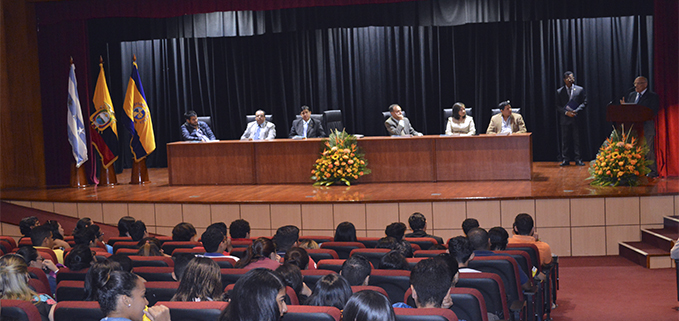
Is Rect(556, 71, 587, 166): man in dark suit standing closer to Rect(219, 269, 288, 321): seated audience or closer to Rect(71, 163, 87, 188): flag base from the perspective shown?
Rect(71, 163, 87, 188): flag base

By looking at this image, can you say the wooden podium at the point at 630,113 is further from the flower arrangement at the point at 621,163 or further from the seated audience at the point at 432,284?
the seated audience at the point at 432,284

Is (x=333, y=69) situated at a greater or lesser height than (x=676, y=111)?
greater

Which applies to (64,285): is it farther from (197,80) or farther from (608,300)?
(197,80)

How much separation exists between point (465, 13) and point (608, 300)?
19.6 ft

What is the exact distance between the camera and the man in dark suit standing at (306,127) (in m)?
9.80

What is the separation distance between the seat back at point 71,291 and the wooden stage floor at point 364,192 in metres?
4.15

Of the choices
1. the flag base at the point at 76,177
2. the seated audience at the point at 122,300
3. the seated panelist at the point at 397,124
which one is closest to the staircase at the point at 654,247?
the seated panelist at the point at 397,124

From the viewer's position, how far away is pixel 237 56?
40.9ft

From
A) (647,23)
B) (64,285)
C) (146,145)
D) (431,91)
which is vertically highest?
(647,23)

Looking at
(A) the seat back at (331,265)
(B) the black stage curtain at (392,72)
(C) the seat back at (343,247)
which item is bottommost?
(C) the seat back at (343,247)

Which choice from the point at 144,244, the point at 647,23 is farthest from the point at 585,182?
the point at 144,244

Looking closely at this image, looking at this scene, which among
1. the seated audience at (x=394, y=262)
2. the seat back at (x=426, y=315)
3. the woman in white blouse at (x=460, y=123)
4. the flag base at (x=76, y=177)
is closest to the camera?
the seat back at (x=426, y=315)

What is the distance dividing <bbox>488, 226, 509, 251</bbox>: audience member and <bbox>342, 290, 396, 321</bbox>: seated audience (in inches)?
95.9

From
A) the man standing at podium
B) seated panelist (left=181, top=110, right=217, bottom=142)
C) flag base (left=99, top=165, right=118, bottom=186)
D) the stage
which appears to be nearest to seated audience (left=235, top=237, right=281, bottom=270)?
the stage
